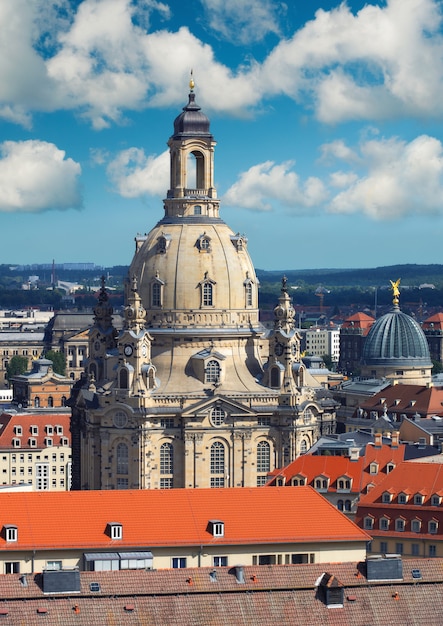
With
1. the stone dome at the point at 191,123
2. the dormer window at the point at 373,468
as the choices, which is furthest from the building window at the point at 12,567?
the stone dome at the point at 191,123

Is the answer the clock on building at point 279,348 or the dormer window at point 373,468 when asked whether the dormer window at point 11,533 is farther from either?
the clock on building at point 279,348

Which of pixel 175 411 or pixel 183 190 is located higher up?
pixel 183 190

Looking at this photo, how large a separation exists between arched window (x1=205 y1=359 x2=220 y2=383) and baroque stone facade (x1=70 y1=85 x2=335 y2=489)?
0.35 feet

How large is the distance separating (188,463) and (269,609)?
237ft

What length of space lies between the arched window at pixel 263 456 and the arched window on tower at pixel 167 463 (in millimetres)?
6704

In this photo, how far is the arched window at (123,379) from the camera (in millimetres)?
167625

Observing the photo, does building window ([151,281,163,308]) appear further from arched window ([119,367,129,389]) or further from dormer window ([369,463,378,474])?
dormer window ([369,463,378,474])

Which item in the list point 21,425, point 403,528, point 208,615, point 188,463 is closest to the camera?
point 208,615

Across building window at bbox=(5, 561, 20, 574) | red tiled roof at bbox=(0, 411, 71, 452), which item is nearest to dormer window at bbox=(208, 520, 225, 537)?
building window at bbox=(5, 561, 20, 574)

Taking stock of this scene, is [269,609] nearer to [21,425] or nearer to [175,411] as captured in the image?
[175,411]

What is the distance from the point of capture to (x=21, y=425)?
198625mm

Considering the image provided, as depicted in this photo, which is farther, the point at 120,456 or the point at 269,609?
the point at 120,456

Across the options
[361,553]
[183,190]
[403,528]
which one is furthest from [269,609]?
[183,190]

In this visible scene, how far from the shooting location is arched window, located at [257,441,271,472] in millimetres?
169125
